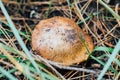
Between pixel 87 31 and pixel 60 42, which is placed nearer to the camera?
pixel 60 42

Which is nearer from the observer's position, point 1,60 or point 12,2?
point 1,60

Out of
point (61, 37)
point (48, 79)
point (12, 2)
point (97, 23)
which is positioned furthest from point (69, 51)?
point (12, 2)

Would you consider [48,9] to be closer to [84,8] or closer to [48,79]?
[84,8]

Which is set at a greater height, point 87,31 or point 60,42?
point 87,31

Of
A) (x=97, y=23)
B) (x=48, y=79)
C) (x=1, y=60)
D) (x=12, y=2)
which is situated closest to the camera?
(x=48, y=79)

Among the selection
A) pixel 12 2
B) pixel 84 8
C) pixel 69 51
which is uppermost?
pixel 12 2

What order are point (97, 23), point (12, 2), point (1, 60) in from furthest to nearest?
point (12, 2), point (97, 23), point (1, 60)

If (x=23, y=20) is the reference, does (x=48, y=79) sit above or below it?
below
